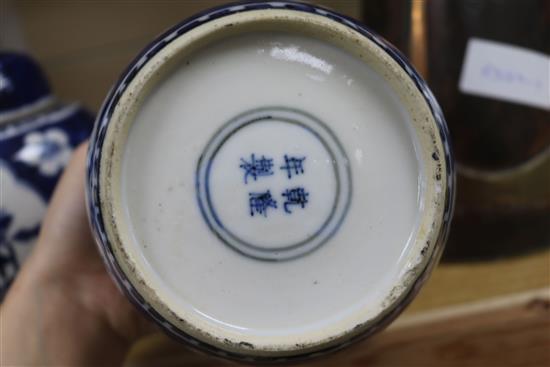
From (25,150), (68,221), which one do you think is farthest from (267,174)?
(25,150)

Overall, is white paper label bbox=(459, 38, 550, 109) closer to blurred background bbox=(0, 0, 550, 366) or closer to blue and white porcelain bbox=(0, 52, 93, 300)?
blurred background bbox=(0, 0, 550, 366)

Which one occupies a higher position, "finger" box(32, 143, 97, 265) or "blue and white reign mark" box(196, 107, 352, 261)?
"blue and white reign mark" box(196, 107, 352, 261)

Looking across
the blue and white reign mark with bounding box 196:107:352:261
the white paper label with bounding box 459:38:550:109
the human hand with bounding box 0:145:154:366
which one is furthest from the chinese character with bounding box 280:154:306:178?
the white paper label with bounding box 459:38:550:109

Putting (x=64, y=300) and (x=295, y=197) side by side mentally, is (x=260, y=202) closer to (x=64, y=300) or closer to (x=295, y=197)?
(x=295, y=197)

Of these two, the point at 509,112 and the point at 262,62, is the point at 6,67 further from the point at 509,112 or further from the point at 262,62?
the point at 509,112

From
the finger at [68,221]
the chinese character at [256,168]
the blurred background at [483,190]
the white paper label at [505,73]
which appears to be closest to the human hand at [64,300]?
the finger at [68,221]

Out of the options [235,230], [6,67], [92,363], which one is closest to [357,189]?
[235,230]

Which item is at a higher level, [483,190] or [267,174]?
[267,174]
